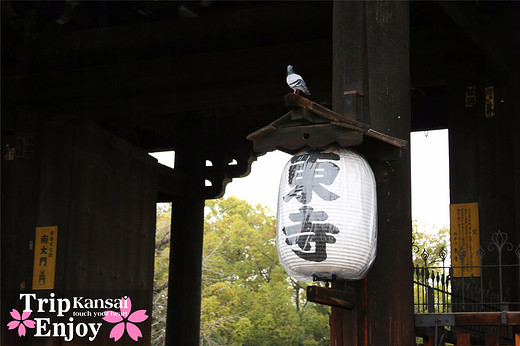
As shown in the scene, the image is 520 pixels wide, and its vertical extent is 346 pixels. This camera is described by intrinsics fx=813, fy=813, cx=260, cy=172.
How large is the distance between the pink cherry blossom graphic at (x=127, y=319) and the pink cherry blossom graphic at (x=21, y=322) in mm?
931

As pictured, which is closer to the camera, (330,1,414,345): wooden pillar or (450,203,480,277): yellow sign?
(330,1,414,345): wooden pillar

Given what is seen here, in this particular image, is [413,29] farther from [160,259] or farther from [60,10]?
[160,259]

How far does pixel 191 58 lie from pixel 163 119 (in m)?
2.31

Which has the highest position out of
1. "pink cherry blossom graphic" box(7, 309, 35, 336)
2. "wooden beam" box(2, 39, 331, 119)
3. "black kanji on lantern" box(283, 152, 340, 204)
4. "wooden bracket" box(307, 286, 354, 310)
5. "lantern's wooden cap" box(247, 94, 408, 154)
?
"wooden beam" box(2, 39, 331, 119)

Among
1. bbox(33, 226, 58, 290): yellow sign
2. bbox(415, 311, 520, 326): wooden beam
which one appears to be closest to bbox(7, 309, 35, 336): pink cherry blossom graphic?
bbox(33, 226, 58, 290): yellow sign

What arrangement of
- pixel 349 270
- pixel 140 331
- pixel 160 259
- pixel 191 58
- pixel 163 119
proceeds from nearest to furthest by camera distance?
pixel 349 270
pixel 191 58
pixel 140 331
pixel 163 119
pixel 160 259

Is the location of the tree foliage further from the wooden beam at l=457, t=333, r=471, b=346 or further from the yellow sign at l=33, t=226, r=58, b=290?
the wooden beam at l=457, t=333, r=471, b=346

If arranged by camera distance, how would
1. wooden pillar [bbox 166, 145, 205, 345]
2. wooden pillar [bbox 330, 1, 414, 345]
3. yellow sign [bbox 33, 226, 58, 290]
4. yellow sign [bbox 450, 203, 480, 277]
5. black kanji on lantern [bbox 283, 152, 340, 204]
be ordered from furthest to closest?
wooden pillar [bbox 166, 145, 205, 345] < yellow sign [bbox 33, 226, 58, 290] < yellow sign [bbox 450, 203, 480, 277] < wooden pillar [bbox 330, 1, 414, 345] < black kanji on lantern [bbox 283, 152, 340, 204]

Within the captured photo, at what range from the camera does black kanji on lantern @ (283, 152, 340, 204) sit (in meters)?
4.88

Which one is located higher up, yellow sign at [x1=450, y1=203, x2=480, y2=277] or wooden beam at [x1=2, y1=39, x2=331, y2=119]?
wooden beam at [x1=2, y1=39, x2=331, y2=119]

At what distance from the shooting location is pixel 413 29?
28.1 ft

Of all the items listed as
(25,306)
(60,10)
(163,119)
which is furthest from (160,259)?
(60,10)

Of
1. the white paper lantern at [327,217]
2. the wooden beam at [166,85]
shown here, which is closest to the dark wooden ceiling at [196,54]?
the wooden beam at [166,85]

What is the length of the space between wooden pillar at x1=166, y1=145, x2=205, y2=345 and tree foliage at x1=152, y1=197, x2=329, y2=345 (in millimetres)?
9212
